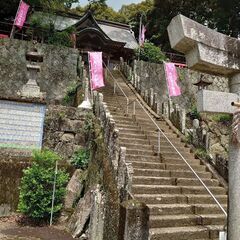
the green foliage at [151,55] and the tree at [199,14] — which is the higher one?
the tree at [199,14]

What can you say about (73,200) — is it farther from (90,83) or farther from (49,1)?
(49,1)

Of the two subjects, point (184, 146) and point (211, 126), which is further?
point (211, 126)

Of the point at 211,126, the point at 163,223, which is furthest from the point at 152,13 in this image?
the point at 163,223

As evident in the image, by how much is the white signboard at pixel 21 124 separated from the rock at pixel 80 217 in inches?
104

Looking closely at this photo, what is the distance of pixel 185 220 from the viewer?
22.2 ft

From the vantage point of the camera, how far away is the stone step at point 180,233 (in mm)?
6148

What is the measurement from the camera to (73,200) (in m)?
9.46

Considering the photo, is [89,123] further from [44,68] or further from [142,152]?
[44,68]

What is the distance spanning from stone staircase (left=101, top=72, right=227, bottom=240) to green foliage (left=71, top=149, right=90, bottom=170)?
141 cm

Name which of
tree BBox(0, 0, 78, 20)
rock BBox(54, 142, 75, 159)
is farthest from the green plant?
tree BBox(0, 0, 78, 20)

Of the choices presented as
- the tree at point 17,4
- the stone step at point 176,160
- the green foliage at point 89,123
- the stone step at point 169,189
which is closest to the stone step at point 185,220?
the stone step at point 169,189

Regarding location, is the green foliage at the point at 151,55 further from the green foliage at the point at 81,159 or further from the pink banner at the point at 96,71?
the green foliage at the point at 81,159

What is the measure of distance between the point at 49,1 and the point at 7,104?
1319cm

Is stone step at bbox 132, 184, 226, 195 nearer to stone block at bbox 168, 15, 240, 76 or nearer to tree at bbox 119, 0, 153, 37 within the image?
stone block at bbox 168, 15, 240, 76
